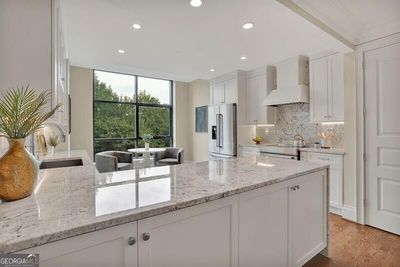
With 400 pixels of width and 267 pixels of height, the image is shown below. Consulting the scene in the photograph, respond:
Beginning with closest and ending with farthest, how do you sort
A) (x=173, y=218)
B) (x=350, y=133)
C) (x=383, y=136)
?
(x=173, y=218), (x=383, y=136), (x=350, y=133)

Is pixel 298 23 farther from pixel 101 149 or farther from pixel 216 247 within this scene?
pixel 101 149

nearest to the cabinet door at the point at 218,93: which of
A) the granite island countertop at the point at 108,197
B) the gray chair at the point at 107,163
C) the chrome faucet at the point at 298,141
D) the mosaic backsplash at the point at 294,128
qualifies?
the mosaic backsplash at the point at 294,128

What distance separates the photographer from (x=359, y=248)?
236 centimetres

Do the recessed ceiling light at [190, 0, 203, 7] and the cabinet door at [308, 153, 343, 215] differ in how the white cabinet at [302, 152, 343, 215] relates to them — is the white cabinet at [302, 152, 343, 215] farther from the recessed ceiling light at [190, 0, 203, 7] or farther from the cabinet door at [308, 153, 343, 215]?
the recessed ceiling light at [190, 0, 203, 7]

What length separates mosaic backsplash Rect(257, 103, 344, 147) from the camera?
387cm

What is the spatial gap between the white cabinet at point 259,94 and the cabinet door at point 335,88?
1292 millimetres

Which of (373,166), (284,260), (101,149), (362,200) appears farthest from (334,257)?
(101,149)

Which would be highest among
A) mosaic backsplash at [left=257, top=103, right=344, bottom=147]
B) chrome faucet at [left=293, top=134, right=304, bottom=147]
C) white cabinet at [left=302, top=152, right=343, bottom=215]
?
mosaic backsplash at [left=257, top=103, right=344, bottom=147]

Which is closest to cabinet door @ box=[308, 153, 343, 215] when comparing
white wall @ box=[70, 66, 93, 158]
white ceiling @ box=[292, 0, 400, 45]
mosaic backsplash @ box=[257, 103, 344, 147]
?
mosaic backsplash @ box=[257, 103, 344, 147]

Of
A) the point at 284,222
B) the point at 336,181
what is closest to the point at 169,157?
the point at 336,181

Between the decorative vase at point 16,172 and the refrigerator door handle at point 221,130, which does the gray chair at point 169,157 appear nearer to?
the refrigerator door handle at point 221,130

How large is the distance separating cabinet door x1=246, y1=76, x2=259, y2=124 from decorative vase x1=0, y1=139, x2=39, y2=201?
4432 mm

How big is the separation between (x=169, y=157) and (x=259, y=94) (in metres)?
2.79

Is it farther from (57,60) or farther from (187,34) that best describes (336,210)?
(57,60)
